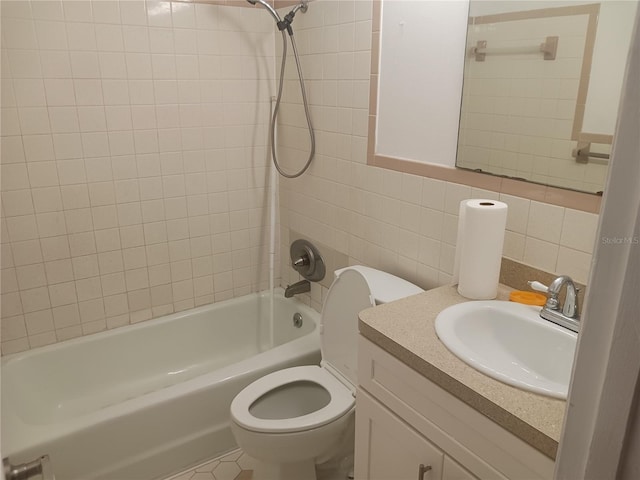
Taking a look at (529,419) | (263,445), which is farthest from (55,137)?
(529,419)

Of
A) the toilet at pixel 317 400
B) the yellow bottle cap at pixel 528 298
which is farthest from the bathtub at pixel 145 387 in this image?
the yellow bottle cap at pixel 528 298

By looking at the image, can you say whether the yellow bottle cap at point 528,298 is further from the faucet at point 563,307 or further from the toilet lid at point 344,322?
the toilet lid at point 344,322

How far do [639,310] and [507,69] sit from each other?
120 cm

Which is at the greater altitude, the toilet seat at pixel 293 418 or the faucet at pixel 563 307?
the faucet at pixel 563 307

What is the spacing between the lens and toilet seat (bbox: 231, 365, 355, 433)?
159 centimetres

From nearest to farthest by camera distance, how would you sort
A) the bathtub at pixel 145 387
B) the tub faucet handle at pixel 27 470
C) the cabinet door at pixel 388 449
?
the tub faucet handle at pixel 27 470, the cabinet door at pixel 388 449, the bathtub at pixel 145 387

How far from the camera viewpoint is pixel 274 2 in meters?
2.29

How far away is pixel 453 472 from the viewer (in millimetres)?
1083

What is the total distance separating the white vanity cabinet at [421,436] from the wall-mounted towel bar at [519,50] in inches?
34.6

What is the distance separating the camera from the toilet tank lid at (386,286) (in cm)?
158

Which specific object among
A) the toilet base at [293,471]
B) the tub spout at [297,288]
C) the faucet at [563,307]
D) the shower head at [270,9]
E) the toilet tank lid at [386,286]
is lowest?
the toilet base at [293,471]

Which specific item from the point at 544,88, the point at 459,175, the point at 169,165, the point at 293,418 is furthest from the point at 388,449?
the point at 169,165

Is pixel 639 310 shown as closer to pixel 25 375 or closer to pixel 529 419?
pixel 529 419

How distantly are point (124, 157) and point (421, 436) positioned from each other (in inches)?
65.8
